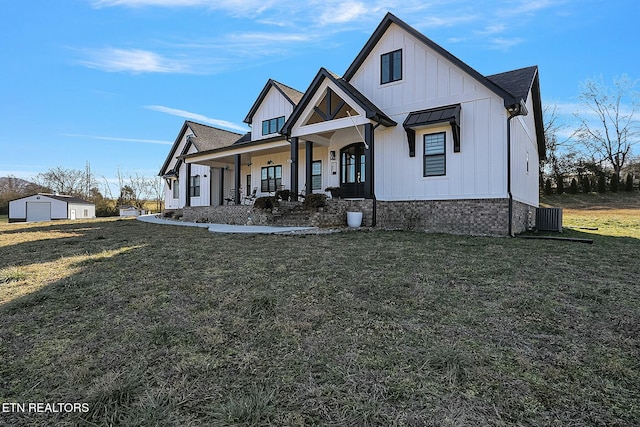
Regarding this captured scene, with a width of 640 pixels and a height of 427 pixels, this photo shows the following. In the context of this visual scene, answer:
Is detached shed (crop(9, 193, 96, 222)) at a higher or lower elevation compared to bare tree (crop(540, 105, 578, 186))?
lower

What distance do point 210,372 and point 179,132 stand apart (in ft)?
78.7

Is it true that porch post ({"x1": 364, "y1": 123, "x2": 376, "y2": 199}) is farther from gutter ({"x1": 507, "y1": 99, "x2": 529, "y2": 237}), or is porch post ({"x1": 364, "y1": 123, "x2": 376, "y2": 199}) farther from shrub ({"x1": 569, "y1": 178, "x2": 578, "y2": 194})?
shrub ({"x1": 569, "y1": 178, "x2": 578, "y2": 194})

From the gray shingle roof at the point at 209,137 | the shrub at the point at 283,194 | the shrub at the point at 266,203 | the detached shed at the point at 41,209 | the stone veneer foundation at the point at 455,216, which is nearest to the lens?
the stone veneer foundation at the point at 455,216

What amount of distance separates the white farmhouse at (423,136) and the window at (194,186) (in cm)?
910

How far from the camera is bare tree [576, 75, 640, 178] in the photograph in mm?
31750

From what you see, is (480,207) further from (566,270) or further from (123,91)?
(123,91)

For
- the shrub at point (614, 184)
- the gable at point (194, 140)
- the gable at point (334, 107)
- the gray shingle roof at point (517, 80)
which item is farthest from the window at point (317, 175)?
the shrub at point (614, 184)

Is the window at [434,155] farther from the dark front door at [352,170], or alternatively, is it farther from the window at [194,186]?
the window at [194,186]

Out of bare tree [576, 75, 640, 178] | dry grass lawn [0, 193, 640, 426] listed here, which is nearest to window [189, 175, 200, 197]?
dry grass lawn [0, 193, 640, 426]

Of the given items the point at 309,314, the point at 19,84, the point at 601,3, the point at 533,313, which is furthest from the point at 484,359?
the point at 19,84

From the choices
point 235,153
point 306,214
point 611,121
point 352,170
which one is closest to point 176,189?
point 235,153

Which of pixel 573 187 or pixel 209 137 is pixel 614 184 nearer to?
pixel 573 187

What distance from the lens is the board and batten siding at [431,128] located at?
32.9 ft

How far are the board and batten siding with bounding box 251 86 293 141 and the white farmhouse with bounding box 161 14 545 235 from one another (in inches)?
120
